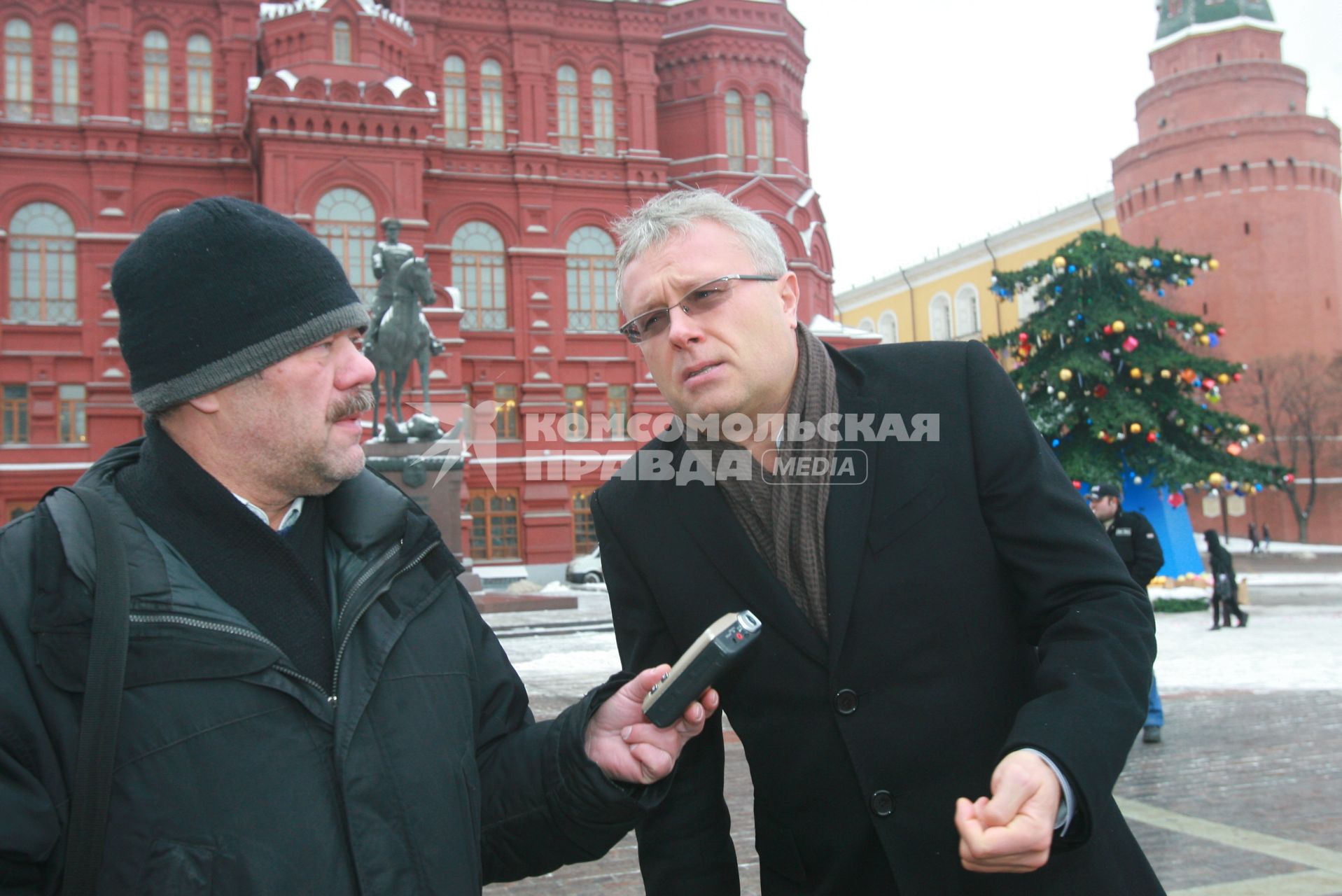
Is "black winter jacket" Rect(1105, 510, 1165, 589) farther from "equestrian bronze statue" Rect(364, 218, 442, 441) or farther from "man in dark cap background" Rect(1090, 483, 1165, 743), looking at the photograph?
"equestrian bronze statue" Rect(364, 218, 442, 441)

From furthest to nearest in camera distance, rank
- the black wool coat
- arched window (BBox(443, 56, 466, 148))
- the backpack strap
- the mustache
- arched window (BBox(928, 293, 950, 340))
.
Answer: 1. arched window (BBox(928, 293, 950, 340))
2. arched window (BBox(443, 56, 466, 148))
3. the mustache
4. the black wool coat
5. the backpack strap

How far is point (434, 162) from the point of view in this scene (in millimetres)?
34469

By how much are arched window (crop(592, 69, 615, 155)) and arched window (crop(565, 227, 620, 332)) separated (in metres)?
3.06

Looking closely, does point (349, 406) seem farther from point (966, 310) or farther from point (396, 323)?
point (966, 310)

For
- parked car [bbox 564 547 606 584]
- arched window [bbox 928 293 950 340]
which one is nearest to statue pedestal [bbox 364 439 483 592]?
parked car [bbox 564 547 606 584]

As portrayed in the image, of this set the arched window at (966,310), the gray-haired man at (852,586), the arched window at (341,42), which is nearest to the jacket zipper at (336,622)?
the gray-haired man at (852,586)

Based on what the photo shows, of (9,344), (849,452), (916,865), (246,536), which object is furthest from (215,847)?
(9,344)

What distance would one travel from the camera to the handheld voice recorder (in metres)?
1.86

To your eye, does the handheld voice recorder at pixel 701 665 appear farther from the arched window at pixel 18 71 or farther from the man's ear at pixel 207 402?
the arched window at pixel 18 71

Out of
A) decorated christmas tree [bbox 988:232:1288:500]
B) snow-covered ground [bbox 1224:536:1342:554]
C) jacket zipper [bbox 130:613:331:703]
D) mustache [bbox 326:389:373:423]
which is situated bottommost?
snow-covered ground [bbox 1224:536:1342:554]

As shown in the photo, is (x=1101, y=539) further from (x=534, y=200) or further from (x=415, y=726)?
(x=534, y=200)

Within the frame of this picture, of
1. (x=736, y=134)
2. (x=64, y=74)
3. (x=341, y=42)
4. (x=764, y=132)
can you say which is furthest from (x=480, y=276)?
(x=64, y=74)

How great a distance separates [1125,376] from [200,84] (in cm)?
2854

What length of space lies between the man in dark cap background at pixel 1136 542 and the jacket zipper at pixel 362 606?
6547mm
